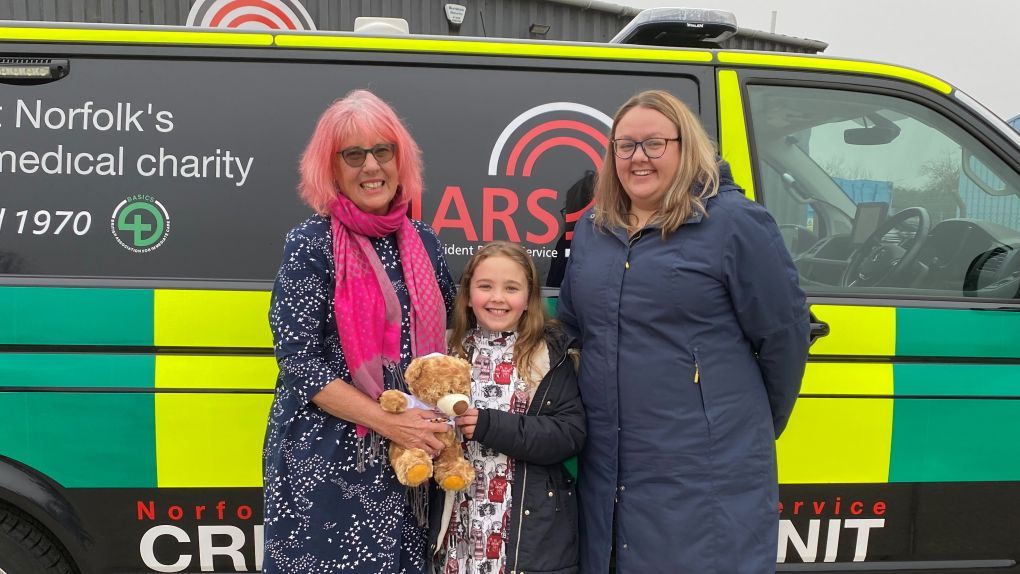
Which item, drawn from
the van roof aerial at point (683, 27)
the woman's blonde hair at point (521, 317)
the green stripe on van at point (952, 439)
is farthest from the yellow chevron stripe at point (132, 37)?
the green stripe on van at point (952, 439)

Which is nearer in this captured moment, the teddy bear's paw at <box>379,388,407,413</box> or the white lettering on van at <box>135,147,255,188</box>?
the teddy bear's paw at <box>379,388,407,413</box>

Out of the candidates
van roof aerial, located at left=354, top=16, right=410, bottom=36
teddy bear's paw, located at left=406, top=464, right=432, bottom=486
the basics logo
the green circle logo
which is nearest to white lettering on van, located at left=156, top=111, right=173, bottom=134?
the green circle logo

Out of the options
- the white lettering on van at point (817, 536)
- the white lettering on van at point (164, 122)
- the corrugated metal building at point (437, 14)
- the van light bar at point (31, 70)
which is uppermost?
the corrugated metal building at point (437, 14)

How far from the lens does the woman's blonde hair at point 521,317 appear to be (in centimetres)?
159

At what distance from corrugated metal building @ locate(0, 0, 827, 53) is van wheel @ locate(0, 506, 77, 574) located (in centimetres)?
541

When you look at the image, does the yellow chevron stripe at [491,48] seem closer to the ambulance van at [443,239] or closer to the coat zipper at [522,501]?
the ambulance van at [443,239]

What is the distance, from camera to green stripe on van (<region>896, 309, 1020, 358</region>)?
202cm

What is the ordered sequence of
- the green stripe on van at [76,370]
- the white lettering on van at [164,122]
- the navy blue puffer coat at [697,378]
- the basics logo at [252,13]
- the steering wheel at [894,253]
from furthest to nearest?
the basics logo at [252,13]
the steering wheel at [894,253]
the white lettering on van at [164,122]
the green stripe on van at [76,370]
the navy blue puffer coat at [697,378]

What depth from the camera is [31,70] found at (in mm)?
1902

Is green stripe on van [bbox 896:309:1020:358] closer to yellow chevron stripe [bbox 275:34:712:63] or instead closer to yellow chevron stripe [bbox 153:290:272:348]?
yellow chevron stripe [bbox 275:34:712:63]

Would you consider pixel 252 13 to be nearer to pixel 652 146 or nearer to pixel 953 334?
pixel 652 146

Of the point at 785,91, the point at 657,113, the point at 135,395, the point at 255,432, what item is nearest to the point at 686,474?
the point at 657,113

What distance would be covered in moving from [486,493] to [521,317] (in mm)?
423

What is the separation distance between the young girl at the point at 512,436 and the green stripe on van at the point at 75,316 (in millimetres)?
920
